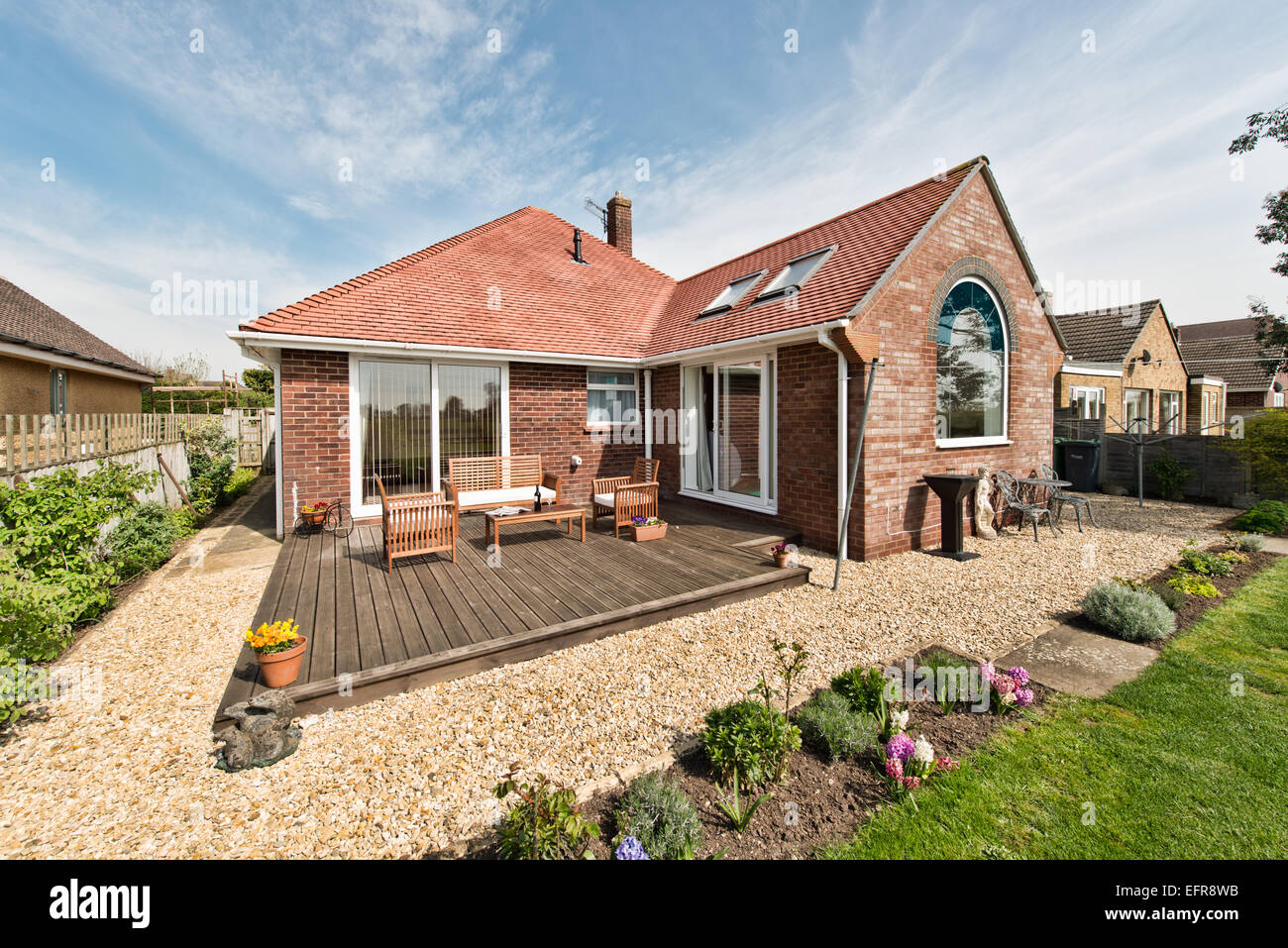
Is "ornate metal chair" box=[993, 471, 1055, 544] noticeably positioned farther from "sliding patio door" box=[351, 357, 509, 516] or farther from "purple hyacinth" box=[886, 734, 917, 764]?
"sliding patio door" box=[351, 357, 509, 516]

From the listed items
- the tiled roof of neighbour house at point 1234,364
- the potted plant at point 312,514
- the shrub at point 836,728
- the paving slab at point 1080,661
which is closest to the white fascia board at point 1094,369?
the tiled roof of neighbour house at point 1234,364

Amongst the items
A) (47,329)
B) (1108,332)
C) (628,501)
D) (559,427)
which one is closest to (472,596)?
(628,501)

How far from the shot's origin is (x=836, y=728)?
9.88 feet

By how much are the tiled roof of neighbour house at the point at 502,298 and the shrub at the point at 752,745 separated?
25.4ft

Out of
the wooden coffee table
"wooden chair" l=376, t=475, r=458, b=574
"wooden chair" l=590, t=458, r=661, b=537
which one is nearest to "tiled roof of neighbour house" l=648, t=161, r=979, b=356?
"wooden chair" l=590, t=458, r=661, b=537

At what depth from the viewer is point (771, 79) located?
856 centimetres

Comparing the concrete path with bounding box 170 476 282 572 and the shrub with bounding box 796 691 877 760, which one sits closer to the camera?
the shrub with bounding box 796 691 877 760

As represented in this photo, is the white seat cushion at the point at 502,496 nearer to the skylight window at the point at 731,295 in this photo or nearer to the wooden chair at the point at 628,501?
the wooden chair at the point at 628,501

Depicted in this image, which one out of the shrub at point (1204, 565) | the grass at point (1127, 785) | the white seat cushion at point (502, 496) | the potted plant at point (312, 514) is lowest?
Answer: the grass at point (1127, 785)

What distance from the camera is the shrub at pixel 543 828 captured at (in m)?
2.09

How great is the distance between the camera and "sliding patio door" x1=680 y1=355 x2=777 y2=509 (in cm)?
829

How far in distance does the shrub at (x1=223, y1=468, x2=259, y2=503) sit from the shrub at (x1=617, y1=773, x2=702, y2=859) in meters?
13.9

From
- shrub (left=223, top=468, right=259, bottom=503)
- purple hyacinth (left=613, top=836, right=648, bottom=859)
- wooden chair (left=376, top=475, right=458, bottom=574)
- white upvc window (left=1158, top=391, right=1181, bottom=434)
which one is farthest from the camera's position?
white upvc window (left=1158, top=391, right=1181, bottom=434)
